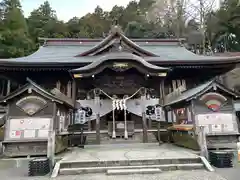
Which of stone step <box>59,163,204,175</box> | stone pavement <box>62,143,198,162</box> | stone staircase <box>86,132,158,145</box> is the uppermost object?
stone staircase <box>86,132,158,145</box>

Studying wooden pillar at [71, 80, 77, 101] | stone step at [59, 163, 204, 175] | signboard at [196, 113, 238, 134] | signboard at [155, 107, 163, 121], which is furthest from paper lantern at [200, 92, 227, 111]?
wooden pillar at [71, 80, 77, 101]

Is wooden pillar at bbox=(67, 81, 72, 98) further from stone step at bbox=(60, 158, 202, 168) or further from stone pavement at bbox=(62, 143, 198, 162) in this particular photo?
stone step at bbox=(60, 158, 202, 168)

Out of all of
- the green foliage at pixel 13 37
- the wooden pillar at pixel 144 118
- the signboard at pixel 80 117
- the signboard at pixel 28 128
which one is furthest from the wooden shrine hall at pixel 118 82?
the green foliage at pixel 13 37

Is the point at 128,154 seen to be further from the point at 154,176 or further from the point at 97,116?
the point at 97,116

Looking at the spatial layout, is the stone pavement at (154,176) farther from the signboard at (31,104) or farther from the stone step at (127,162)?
the signboard at (31,104)

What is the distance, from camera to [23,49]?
2292cm

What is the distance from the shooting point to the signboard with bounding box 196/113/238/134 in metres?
7.19

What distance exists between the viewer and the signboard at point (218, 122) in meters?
7.19

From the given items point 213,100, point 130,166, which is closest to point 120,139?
point 130,166

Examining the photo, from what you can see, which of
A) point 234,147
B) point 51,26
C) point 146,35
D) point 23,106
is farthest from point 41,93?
point 51,26

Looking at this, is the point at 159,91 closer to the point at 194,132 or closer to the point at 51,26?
the point at 194,132

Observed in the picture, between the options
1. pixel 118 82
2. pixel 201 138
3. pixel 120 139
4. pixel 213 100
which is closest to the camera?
pixel 201 138

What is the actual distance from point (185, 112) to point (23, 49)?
20.7 meters

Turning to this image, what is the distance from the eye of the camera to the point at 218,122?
7.25 meters
